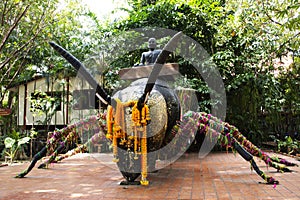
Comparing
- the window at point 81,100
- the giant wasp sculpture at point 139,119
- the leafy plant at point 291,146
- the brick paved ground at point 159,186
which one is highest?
the window at point 81,100

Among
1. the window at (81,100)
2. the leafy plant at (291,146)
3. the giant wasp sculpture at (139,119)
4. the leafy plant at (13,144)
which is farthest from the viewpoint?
the window at (81,100)

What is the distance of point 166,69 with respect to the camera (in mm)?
5008

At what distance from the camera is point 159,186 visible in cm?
473

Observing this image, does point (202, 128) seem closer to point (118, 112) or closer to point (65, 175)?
point (118, 112)

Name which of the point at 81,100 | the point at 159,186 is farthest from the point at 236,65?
the point at 159,186

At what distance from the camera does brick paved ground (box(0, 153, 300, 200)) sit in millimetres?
4129

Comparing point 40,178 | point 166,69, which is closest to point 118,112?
point 166,69

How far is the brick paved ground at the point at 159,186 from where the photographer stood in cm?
413

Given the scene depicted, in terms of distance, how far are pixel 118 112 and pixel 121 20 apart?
8430 mm

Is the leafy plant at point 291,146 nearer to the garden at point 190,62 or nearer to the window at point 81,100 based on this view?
the garden at point 190,62

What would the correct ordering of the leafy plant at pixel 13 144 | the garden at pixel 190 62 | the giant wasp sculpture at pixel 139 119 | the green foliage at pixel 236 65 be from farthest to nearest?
the green foliage at pixel 236 65 < the garden at pixel 190 62 < the leafy plant at pixel 13 144 < the giant wasp sculpture at pixel 139 119

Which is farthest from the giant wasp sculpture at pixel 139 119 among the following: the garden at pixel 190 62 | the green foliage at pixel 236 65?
the green foliage at pixel 236 65

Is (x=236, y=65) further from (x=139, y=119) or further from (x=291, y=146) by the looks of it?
(x=139, y=119)

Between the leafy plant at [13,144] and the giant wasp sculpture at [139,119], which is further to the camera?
the leafy plant at [13,144]
